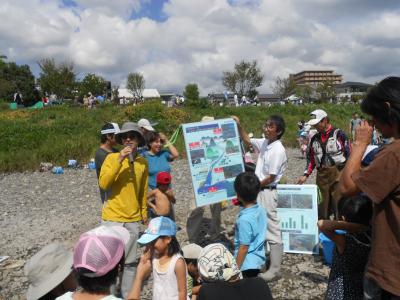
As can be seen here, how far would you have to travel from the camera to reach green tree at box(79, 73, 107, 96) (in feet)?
162

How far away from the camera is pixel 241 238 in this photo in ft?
12.4

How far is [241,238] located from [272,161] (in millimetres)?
1464

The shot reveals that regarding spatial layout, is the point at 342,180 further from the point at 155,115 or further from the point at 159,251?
the point at 155,115

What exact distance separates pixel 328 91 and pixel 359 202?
5653cm

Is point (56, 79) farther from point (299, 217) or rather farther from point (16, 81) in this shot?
point (299, 217)

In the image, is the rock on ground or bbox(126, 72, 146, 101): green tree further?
bbox(126, 72, 146, 101): green tree

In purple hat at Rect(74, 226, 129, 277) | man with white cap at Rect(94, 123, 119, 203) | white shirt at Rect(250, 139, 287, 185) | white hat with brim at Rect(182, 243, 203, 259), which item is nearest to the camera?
purple hat at Rect(74, 226, 129, 277)

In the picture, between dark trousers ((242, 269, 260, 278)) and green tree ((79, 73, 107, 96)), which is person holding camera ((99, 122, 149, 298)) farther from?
green tree ((79, 73, 107, 96))

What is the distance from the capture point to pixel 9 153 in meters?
18.3

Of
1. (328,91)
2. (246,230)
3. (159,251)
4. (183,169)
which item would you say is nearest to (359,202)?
(246,230)

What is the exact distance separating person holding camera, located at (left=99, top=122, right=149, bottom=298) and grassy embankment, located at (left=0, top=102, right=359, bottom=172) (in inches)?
548

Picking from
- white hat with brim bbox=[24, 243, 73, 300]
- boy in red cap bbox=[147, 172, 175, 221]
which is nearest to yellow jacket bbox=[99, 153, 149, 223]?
boy in red cap bbox=[147, 172, 175, 221]

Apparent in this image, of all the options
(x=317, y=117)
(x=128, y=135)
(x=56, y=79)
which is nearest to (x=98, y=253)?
(x=128, y=135)

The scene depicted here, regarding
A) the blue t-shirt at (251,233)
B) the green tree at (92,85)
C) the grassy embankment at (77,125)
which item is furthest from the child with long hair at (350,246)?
the green tree at (92,85)
